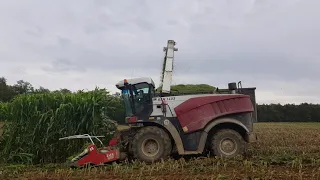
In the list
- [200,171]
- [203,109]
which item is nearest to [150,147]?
[203,109]

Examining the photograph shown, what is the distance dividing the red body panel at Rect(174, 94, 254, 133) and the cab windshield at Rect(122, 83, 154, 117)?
810mm

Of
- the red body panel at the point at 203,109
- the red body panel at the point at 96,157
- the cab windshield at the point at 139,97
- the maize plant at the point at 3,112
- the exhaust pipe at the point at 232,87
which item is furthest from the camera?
the maize plant at the point at 3,112

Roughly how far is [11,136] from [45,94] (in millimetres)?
1502

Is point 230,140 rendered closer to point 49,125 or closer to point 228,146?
point 228,146

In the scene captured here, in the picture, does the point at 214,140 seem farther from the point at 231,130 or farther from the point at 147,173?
the point at 147,173

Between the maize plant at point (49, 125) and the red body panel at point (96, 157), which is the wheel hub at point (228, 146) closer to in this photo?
the red body panel at point (96, 157)

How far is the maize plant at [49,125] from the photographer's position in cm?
1024

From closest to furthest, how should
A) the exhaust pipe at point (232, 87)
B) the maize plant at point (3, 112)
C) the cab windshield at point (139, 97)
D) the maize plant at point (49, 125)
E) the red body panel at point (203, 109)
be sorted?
the red body panel at point (203, 109) → the cab windshield at point (139, 97) → the exhaust pipe at point (232, 87) → the maize plant at point (49, 125) → the maize plant at point (3, 112)

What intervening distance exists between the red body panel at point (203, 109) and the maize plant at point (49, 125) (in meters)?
2.60

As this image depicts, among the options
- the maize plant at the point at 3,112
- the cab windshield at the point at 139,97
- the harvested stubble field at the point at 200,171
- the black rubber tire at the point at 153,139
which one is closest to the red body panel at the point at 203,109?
the black rubber tire at the point at 153,139

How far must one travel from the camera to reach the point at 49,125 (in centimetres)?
1018

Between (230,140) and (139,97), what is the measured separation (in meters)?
2.59

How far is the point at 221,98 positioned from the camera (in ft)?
31.0

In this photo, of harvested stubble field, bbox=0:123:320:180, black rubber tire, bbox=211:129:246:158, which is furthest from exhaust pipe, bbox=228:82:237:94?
harvested stubble field, bbox=0:123:320:180
